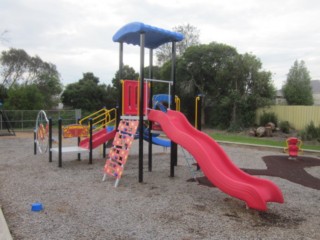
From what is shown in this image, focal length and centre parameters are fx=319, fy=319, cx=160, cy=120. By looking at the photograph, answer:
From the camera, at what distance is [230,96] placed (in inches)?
849

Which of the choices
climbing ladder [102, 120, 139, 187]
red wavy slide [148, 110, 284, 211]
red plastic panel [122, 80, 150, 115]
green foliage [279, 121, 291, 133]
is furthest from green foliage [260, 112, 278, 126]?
climbing ladder [102, 120, 139, 187]

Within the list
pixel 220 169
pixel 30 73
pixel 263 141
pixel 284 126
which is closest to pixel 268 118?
pixel 284 126

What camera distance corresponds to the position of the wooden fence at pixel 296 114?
1942 centimetres

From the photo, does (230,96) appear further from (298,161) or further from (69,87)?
(69,87)

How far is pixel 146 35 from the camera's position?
757cm

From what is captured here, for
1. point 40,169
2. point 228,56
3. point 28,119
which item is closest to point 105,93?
point 28,119

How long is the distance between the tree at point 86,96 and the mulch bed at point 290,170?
25315 mm

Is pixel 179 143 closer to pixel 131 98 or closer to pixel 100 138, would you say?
pixel 131 98

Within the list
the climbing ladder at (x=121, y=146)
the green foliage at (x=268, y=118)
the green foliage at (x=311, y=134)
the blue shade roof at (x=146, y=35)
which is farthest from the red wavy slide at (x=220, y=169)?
the green foliage at (x=268, y=118)

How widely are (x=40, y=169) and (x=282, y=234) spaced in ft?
20.9

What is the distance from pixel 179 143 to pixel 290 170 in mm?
4207

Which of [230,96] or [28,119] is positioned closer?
[230,96]

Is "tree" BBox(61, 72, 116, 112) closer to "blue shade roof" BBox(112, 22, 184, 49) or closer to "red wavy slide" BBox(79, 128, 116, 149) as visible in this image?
"red wavy slide" BBox(79, 128, 116, 149)

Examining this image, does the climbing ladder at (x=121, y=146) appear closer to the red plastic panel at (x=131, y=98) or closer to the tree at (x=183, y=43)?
the red plastic panel at (x=131, y=98)
